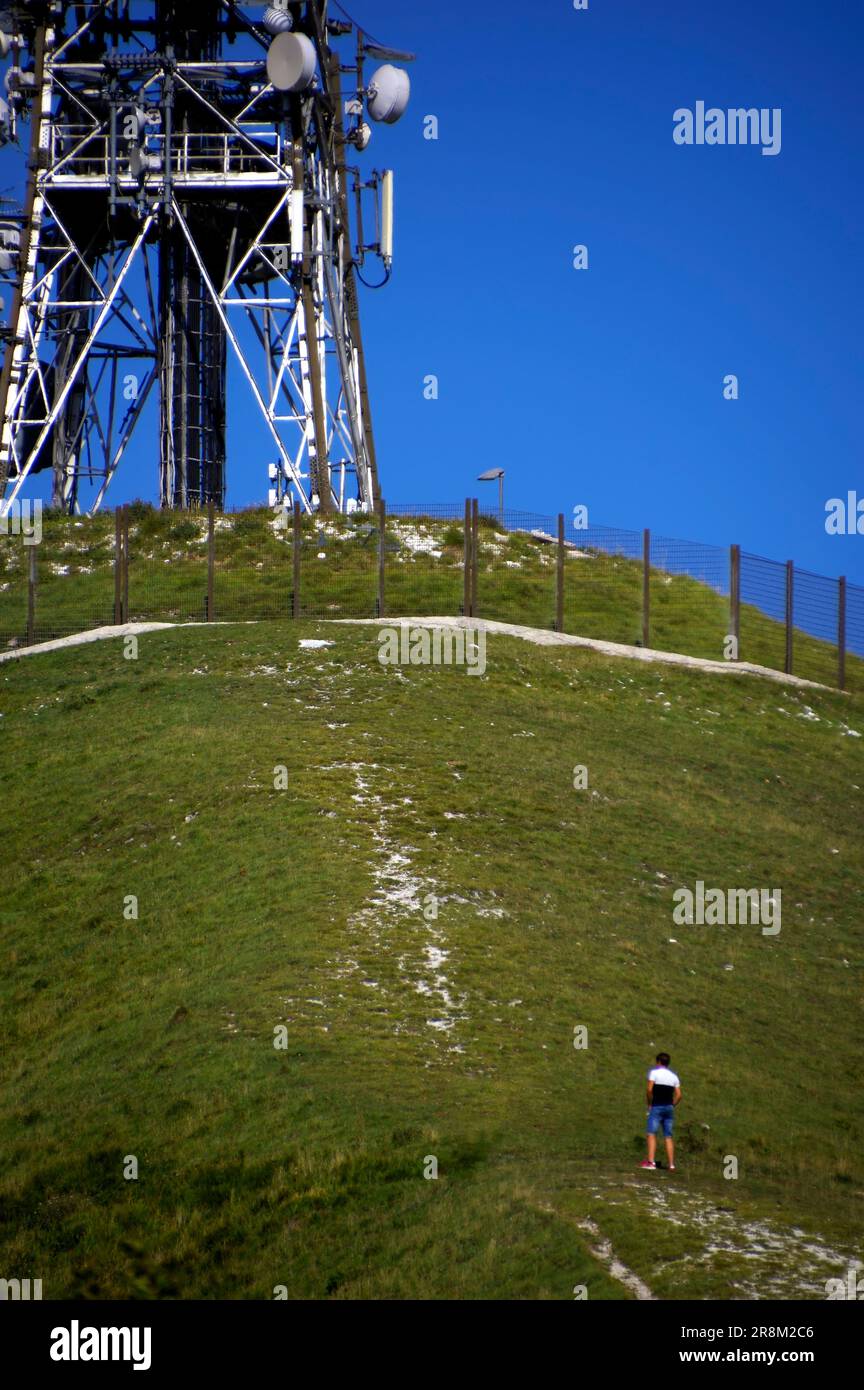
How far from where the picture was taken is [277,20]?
187 feet

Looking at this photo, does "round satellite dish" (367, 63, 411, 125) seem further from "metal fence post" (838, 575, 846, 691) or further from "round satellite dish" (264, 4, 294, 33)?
"metal fence post" (838, 575, 846, 691)

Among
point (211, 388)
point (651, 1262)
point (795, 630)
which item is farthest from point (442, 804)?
point (211, 388)

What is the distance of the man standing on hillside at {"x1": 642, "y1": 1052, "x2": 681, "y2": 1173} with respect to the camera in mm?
18422

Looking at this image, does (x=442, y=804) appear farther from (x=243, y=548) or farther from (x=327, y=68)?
(x=327, y=68)

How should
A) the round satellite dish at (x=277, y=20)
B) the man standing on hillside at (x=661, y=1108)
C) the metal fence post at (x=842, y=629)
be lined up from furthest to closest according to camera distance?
the round satellite dish at (x=277, y=20)
the metal fence post at (x=842, y=629)
the man standing on hillside at (x=661, y=1108)

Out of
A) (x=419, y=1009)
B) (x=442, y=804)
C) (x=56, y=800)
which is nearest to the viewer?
(x=419, y=1009)

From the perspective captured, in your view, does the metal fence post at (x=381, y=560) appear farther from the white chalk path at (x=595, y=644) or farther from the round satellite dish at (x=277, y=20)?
the round satellite dish at (x=277, y=20)

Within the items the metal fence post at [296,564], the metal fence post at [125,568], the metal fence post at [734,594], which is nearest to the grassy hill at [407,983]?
the metal fence post at [296,564]

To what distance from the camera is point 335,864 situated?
89.0ft

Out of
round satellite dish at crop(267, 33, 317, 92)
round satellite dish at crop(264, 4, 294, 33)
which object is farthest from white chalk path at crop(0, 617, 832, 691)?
round satellite dish at crop(264, 4, 294, 33)

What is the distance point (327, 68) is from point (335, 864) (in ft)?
134

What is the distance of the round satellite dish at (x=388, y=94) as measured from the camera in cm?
5906

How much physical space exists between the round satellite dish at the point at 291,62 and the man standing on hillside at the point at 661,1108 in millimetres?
44971

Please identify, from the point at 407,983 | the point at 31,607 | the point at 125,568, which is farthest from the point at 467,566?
the point at 407,983
